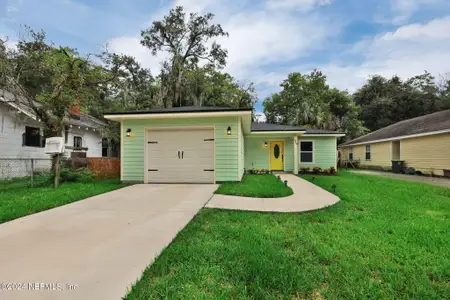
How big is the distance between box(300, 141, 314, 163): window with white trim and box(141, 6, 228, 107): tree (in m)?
12.1

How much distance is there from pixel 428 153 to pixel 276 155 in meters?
7.93

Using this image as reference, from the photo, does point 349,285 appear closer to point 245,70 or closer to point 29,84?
point 29,84

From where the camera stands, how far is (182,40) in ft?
66.1

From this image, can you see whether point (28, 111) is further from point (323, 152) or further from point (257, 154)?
point (323, 152)

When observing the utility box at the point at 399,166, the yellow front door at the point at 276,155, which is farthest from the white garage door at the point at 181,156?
the utility box at the point at 399,166

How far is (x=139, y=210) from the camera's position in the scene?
3926 mm

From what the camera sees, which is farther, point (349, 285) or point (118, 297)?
point (349, 285)

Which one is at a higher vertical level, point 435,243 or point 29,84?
point 29,84

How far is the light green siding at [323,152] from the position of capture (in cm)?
1191

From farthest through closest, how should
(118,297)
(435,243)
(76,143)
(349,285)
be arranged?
1. (76,143)
2. (435,243)
3. (349,285)
4. (118,297)

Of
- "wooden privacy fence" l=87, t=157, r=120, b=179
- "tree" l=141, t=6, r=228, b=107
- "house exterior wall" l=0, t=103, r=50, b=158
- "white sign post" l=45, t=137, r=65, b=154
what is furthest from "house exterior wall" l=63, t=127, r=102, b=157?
"tree" l=141, t=6, r=228, b=107

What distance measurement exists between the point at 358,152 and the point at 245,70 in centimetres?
1344

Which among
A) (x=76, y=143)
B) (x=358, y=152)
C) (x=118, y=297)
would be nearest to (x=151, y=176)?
(x=118, y=297)

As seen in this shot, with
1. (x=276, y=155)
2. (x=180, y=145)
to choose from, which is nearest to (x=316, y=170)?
(x=276, y=155)
